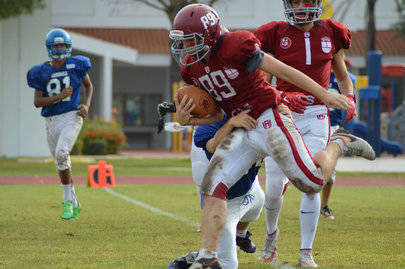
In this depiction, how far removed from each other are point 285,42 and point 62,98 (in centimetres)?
315

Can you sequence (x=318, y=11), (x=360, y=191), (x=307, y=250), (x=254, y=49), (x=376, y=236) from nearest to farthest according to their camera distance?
(x=254, y=49) < (x=307, y=250) < (x=318, y=11) < (x=376, y=236) < (x=360, y=191)

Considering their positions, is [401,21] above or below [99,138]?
above

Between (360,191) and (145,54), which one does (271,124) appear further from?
(145,54)

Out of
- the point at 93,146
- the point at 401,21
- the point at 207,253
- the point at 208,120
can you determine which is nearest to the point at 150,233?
the point at 208,120

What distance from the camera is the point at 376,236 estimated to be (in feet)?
20.7

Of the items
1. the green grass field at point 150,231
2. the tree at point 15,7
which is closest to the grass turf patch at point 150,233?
the green grass field at point 150,231

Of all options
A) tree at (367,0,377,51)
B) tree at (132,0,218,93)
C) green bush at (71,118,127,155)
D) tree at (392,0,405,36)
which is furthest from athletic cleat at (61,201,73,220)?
tree at (392,0,405,36)

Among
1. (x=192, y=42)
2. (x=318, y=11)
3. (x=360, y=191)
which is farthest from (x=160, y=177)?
(x=192, y=42)

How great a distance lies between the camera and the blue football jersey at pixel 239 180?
4715mm

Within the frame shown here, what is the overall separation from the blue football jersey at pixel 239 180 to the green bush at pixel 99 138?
16.6m

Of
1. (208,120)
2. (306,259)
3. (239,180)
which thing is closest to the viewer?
(208,120)

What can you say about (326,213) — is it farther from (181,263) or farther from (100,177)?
(100,177)

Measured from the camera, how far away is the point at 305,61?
17.9 ft

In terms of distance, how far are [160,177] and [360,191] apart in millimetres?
4407
